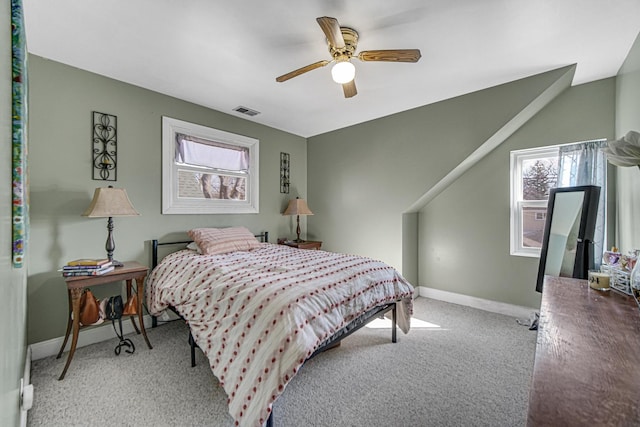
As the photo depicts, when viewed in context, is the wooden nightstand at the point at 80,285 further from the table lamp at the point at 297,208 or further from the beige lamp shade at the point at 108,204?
the table lamp at the point at 297,208

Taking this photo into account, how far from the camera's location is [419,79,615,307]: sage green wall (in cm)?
274

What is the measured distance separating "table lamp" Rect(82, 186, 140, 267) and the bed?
0.52m

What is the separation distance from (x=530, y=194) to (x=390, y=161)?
1.69 meters

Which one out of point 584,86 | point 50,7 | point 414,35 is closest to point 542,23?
point 414,35

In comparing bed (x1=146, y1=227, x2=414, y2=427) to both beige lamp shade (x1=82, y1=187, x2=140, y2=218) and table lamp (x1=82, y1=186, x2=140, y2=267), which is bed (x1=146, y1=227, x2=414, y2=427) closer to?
table lamp (x1=82, y1=186, x2=140, y2=267)

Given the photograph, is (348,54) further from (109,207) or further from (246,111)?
(109,207)

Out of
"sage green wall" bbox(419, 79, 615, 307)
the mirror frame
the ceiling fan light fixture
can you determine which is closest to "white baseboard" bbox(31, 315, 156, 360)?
the ceiling fan light fixture

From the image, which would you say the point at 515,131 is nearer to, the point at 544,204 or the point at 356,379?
the point at 544,204

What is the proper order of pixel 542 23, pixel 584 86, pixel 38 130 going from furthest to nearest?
pixel 584 86 → pixel 38 130 → pixel 542 23

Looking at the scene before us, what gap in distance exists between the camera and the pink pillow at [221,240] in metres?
2.92

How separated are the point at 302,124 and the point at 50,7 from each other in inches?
111

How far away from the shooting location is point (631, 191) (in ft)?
7.04

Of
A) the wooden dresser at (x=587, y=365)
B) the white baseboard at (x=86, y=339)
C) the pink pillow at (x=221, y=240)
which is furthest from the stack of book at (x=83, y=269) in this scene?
the wooden dresser at (x=587, y=365)

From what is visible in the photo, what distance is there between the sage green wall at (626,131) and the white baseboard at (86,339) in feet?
14.7
